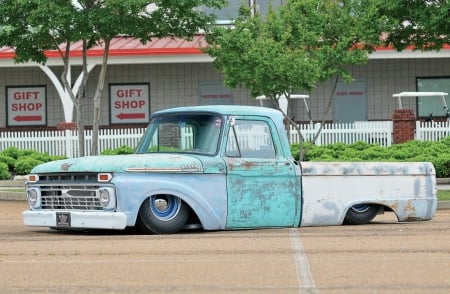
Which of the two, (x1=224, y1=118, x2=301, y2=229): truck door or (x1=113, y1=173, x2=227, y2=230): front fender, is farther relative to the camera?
(x1=224, y1=118, x2=301, y2=229): truck door

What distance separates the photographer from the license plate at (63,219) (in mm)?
14289

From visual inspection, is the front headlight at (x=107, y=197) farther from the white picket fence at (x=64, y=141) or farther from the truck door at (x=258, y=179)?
the white picket fence at (x=64, y=141)

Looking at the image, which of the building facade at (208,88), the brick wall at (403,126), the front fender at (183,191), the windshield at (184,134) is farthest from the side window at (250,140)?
the building facade at (208,88)

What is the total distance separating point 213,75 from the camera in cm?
3984

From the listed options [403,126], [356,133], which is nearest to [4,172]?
[356,133]

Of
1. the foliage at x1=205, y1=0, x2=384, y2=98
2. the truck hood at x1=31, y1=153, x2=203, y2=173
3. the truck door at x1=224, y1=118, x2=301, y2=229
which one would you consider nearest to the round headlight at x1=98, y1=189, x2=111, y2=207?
the truck hood at x1=31, y1=153, x2=203, y2=173

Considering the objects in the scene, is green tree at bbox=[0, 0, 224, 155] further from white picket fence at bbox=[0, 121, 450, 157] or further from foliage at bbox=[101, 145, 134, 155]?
white picket fence at bbox=[0, 121, 450, 157]

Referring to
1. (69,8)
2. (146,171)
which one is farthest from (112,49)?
(146,171)

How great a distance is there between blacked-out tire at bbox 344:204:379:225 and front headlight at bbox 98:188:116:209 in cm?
388

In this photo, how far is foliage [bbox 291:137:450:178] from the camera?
28.6 meters

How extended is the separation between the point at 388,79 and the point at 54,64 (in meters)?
11.5

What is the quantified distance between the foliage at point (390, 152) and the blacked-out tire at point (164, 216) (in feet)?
Result: 49.5

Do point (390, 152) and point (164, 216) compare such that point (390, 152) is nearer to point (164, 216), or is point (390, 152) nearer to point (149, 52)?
point (149, 52)

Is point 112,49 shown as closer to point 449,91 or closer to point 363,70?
point 363,70
